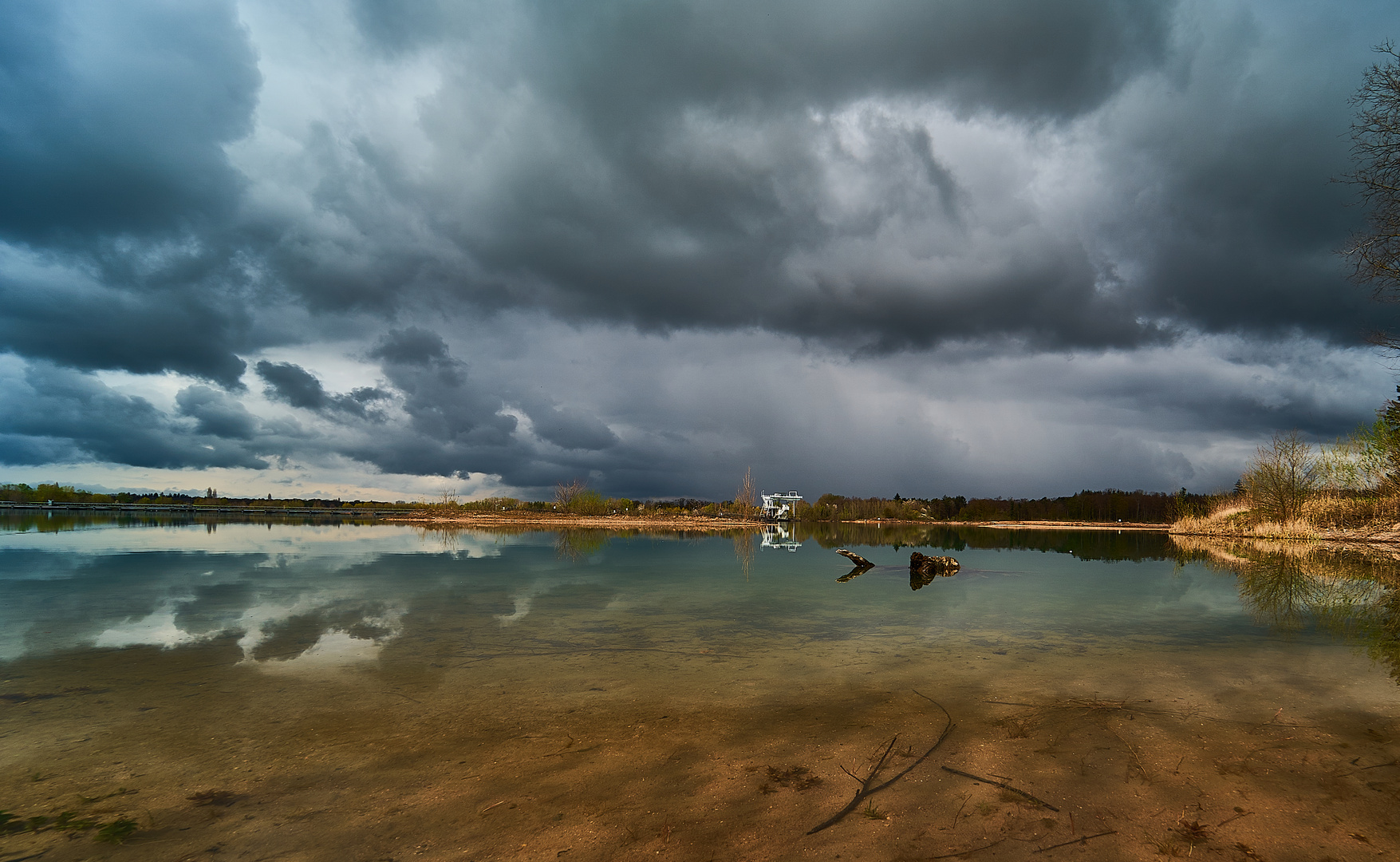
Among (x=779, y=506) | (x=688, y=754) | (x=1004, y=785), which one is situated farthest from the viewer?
(x=779, y=506)

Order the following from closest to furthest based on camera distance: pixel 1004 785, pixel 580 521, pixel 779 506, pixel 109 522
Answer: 1. pixel 1004 785
2. pixel 109 522
3. pixel 580 521
4. pixel 779 506

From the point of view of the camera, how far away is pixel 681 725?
5.99 m

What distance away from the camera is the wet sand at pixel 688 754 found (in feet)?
12.4

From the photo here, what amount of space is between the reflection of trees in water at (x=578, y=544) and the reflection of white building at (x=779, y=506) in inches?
1782

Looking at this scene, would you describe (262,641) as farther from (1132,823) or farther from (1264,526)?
(1264,526)

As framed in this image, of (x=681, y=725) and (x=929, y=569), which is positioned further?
(x=929, y=569)

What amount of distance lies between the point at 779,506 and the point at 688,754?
311 ft

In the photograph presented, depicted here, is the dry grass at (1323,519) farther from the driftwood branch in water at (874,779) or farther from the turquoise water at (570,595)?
the driftwood branch in water at (874,779)

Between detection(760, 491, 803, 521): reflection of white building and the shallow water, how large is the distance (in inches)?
2904

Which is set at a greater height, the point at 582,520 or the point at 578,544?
the point at 578,544

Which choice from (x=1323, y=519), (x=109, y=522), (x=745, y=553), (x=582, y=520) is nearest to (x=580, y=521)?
(x=582, y=520)

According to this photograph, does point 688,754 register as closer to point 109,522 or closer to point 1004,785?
point 1004,785

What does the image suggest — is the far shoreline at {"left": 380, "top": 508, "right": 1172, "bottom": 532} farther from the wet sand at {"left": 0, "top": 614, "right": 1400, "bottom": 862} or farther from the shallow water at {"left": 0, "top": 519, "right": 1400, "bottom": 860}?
the wet sand at {"left": 0, "top": 614, "right": 1400, "bottom": 862}

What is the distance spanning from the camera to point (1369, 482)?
32.7m
